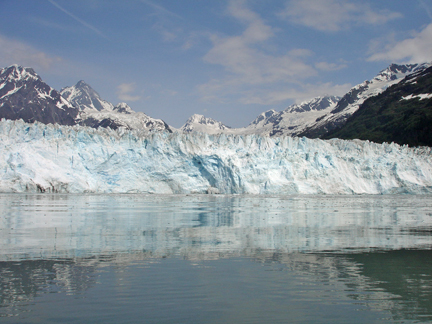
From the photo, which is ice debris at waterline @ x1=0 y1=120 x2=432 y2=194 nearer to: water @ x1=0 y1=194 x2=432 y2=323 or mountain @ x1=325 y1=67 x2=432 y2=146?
water @ x1=0 y1=194 x2=432 y2=323

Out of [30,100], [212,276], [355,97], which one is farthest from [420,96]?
[30,100]

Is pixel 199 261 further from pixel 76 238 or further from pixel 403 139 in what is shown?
pixel 403 139

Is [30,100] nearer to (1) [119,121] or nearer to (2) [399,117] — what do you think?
(1) [119,121]

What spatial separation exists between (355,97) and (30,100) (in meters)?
141

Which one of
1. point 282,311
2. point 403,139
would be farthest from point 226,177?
point 403,139

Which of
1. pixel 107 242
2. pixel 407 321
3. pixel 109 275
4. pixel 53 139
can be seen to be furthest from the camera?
pixel 53 139

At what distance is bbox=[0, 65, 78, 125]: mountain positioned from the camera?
161250 millimetres

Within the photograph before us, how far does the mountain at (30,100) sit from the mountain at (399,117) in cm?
11501

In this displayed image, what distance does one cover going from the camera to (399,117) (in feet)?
259

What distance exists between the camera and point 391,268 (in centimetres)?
664

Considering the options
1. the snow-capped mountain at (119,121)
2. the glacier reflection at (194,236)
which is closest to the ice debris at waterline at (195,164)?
the glacier reflection at (194,236)

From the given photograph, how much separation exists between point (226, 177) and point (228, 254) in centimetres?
2698

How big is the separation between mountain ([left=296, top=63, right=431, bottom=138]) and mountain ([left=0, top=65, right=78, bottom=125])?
98898 mm

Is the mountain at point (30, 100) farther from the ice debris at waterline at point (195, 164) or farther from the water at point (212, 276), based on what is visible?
the water at point (212, 276)
